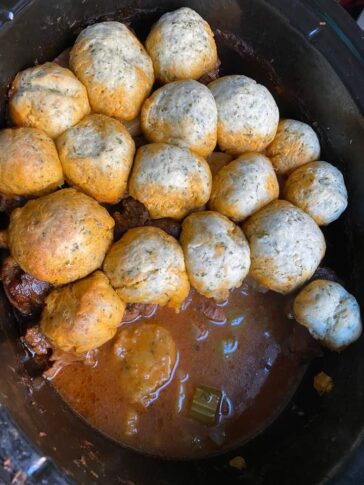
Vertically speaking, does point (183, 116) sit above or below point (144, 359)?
above

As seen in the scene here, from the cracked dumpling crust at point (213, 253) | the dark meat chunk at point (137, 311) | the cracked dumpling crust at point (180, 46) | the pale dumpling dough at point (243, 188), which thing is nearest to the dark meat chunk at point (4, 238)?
the dark meat chunk at point (137, 311)

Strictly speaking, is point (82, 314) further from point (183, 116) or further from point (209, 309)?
point (183, 116)

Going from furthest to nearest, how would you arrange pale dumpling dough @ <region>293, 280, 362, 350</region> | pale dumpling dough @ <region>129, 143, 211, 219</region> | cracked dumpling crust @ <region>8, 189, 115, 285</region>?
pale dumpling dough @ <region>293, 280, 362, 350</region>
pale dumpling dough @ <region>129, 143, 211, 219</region>
cracked dumpling crust @ <region>8, 189, 115, 285</region>

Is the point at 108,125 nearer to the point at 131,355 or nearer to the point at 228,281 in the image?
the point at 228,281

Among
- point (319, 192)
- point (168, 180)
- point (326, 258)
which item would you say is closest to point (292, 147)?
point (319, 192)

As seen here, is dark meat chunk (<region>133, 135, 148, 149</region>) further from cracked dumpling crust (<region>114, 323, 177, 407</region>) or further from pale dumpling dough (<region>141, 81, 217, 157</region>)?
cracked dumpling crust (<region>114, 323, 177, 407</region>)

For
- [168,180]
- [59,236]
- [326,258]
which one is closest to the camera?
[59,236]

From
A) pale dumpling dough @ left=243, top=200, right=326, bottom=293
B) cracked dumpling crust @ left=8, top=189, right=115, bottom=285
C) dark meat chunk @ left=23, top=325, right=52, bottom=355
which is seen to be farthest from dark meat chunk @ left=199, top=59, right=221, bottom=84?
dark meat chunk @ left=23, top=325, right=52, bottom=355
